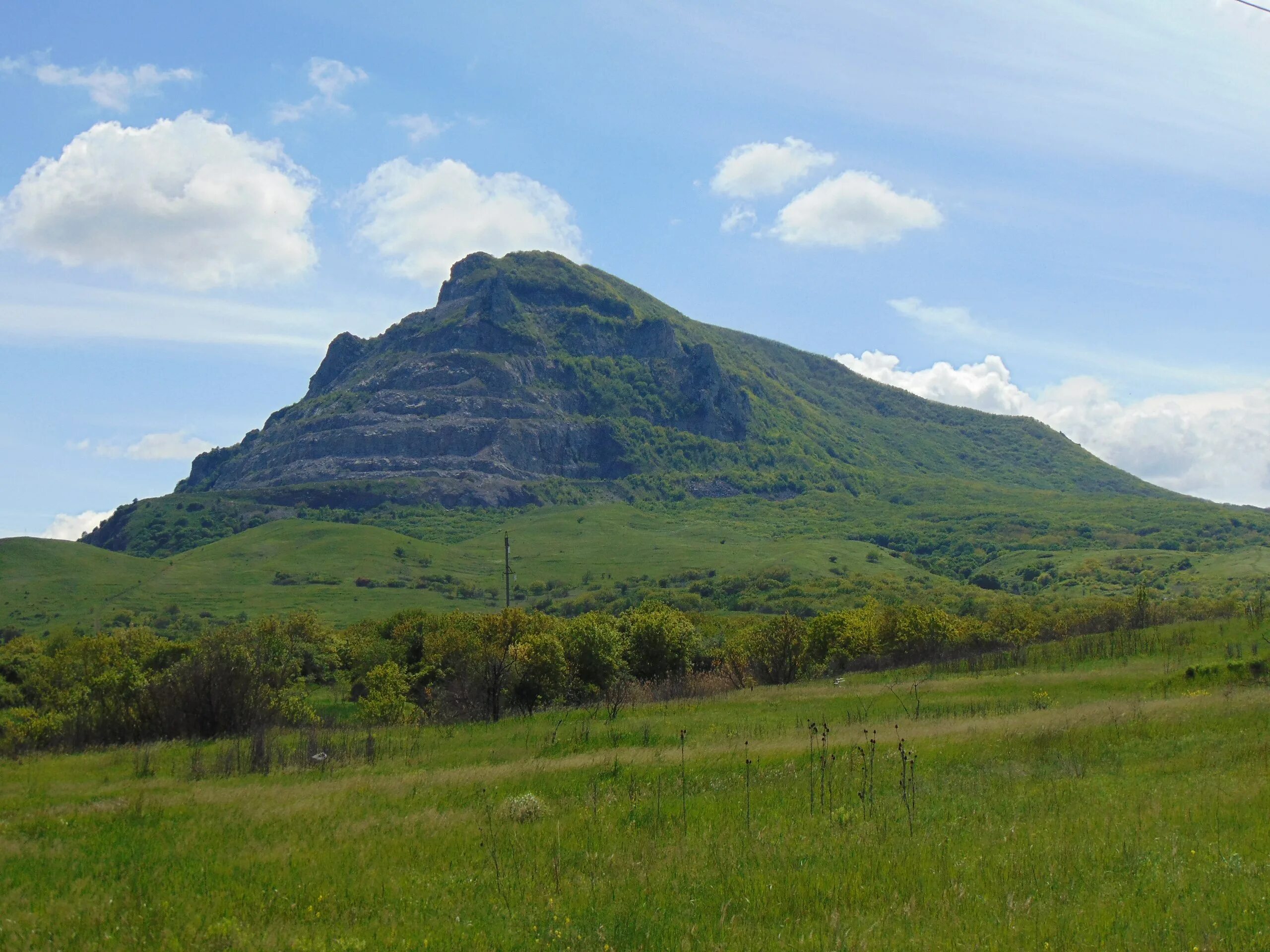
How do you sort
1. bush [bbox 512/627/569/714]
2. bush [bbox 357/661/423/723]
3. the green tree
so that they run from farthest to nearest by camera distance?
the green tree
bush [bbox 512/627/569/714]
bush [bbox 357/661/423/723]

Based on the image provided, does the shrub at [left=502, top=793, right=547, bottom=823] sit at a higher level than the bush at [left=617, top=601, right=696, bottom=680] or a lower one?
higher

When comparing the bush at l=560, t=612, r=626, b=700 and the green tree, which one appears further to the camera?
the green tree

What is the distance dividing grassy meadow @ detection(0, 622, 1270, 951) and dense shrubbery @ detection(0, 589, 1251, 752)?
12.9 m

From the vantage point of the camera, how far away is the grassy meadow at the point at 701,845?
8.95 m

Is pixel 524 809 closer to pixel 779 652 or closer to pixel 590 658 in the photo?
pixel 590 658

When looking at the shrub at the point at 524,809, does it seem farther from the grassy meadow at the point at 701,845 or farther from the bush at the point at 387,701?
the bush at the point at 387,701

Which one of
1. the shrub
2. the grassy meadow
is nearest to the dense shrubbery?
the grassy meadow

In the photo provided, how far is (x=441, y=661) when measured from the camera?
5988cm

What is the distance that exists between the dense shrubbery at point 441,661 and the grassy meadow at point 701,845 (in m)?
12.9

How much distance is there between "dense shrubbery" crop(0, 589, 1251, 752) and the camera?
3862 cm

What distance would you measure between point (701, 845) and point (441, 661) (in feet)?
164

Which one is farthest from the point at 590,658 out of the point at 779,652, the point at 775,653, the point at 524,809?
the point at 524,809

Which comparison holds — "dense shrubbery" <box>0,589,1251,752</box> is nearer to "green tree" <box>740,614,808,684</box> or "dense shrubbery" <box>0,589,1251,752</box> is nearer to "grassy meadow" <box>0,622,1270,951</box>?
"green tree" <box>740,614,808,684</box>

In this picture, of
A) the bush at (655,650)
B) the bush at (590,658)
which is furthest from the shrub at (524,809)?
the bush at (655,650)
